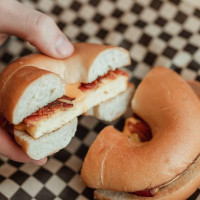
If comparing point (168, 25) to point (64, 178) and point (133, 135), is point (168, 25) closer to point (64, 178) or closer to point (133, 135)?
point (133, 135)

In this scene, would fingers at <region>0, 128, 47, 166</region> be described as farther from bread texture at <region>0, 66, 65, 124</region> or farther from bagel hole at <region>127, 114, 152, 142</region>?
bagel hole at <region>127, 114, 152, 142</region>

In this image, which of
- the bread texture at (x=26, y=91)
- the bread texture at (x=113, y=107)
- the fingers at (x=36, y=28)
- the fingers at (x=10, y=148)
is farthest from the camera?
the bread texture at (x=113, y=107)

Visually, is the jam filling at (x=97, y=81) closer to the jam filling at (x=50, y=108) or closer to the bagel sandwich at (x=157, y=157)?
the jam filling at (x=50, y=108)

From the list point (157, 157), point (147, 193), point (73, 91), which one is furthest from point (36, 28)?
point (147, 193)

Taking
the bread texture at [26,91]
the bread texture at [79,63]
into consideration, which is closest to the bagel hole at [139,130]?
the bread texture at [79,63]

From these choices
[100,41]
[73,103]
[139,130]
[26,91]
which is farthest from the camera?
[100,41]

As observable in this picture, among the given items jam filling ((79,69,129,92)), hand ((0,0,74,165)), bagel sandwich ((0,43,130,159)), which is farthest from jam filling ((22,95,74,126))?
hand ((0,0,74,165))

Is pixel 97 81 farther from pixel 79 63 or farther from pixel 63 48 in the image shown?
pixel 63 48
